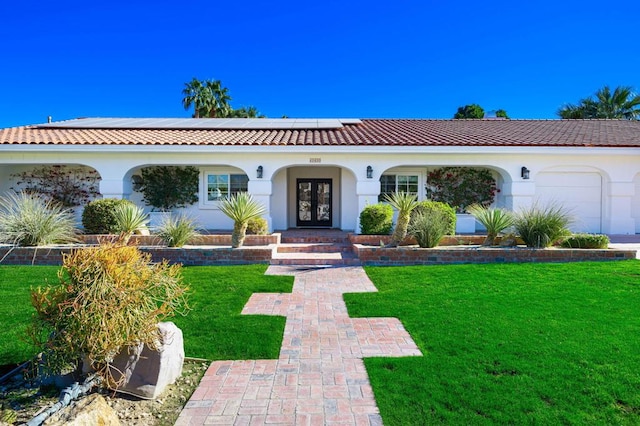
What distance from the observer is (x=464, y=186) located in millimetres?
16719

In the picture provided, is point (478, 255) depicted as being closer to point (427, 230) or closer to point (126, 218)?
point (427, 230)

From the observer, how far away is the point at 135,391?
3.92m

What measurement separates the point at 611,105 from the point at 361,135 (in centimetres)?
2342

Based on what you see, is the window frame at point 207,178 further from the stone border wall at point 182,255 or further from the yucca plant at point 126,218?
the stone border wall at point 182,255

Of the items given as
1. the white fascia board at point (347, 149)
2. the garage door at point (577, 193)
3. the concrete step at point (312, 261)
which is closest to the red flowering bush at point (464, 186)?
the garage door at point (577, 193)

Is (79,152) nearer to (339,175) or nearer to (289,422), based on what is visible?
(339,175)

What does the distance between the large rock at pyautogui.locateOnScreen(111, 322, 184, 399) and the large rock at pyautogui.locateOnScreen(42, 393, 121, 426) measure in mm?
537

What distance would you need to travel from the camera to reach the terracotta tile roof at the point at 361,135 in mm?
14727

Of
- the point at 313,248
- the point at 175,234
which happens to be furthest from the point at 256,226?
the point at 175,234

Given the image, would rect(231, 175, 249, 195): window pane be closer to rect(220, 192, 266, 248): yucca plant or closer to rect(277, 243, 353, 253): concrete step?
rect(277, 243, 353, 253): concrete step

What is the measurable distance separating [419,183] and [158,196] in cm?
1048

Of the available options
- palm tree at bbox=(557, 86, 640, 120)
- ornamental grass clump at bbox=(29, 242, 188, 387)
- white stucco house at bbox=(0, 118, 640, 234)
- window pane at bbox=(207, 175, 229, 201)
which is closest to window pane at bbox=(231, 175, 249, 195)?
white stucco house at bbox=(0, 118, 640, 234)

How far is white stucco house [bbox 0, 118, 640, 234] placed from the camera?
1462 centimetres

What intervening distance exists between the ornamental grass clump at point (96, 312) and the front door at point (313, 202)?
1392 centimetres
